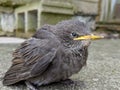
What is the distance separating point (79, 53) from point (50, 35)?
0.65ft

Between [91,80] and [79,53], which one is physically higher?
[79,53]

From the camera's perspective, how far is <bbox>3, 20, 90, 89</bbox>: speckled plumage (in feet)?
4.89

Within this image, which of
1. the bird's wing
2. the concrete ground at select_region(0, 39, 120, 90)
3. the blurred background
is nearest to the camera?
the bird's wing

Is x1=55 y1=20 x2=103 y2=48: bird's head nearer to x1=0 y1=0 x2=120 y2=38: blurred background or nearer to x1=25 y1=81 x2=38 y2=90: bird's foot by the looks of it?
x1=25 y1=81 x2=38 y2=90: bird's foot

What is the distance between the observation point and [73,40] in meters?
1.51

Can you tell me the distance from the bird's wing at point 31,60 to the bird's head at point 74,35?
76 millimetres

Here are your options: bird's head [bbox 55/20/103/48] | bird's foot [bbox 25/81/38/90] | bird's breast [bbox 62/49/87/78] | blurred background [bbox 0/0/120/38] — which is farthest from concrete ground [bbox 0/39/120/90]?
blurred background [bbox 0/0/120/38]

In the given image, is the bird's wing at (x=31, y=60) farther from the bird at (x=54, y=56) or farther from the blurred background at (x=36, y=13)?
the blurred background at (x=36, y=13)

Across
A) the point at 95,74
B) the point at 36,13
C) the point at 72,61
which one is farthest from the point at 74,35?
the point at 36,13

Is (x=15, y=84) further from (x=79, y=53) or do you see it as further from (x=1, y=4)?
(x=1, y=4)

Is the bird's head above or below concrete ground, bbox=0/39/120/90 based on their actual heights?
above

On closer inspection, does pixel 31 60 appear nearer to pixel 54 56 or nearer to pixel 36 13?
pixel 54 56

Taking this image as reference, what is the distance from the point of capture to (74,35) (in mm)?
1521

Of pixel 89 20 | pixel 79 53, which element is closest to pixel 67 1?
pixel 89 20
